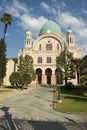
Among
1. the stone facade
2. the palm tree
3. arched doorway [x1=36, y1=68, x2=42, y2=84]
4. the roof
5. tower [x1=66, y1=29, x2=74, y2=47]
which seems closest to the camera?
the palm tree

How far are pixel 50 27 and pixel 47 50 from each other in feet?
32.3

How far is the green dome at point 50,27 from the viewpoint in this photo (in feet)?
278

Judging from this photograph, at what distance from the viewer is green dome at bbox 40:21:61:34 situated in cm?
8483

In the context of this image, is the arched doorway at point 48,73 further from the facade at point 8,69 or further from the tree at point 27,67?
the tree at point 27,67

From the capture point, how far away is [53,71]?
3137 inches

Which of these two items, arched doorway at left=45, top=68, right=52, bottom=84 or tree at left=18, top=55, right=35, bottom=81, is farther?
arched doorway at left=45, top=68, right=52, bottom=84

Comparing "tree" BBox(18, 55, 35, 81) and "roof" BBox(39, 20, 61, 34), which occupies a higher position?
"roof" BBox(39, 20, 61, 34)

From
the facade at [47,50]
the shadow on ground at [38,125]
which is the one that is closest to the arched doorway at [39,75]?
the facade at [47,50]

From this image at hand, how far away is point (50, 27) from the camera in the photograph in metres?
84.9

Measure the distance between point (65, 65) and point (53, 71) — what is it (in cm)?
1928

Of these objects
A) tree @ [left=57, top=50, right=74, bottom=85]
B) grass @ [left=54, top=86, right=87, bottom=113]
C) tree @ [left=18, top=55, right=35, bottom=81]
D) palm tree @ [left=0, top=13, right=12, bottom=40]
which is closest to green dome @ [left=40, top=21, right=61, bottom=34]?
tree @ [left=57, top=50, right=74, bottom=85]

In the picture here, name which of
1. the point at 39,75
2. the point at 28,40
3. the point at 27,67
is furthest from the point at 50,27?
the point at 27,67

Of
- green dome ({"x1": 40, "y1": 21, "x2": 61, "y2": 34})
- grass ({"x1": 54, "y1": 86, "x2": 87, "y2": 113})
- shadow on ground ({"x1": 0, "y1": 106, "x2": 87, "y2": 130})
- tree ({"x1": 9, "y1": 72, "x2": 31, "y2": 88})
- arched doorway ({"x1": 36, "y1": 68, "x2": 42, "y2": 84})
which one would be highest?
green dome ({"x1": 40, "y1": 21, "x2": 61, "y2": 34})

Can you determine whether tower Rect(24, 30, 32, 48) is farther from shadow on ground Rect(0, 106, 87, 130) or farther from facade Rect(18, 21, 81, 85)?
shadow on ground Rect(0, 106, 87, 130)
